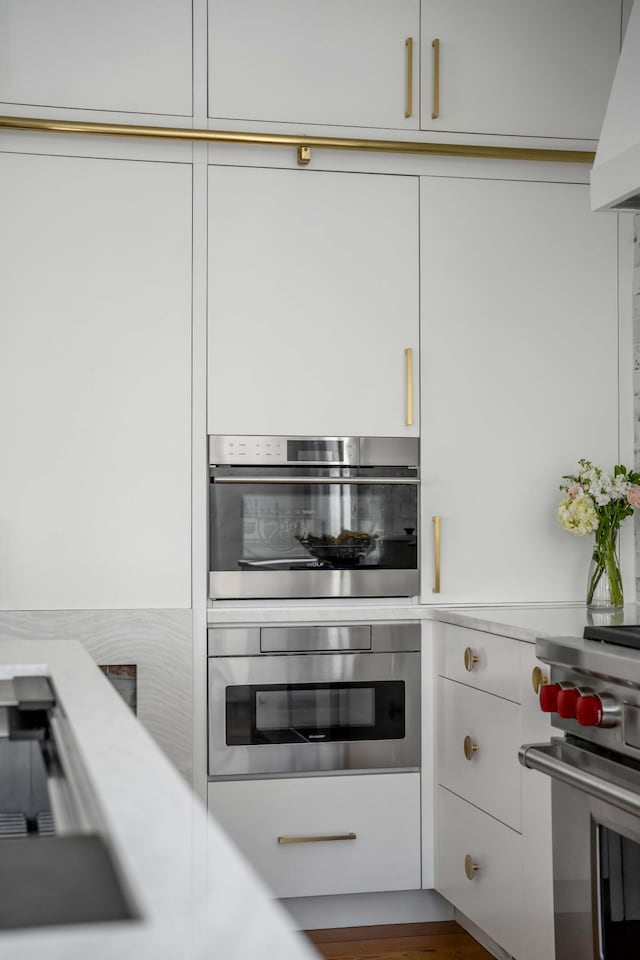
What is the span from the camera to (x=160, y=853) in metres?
0.64

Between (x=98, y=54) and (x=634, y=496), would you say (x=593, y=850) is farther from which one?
(x=98, y=54)

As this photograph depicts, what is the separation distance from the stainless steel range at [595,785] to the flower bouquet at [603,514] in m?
0.82

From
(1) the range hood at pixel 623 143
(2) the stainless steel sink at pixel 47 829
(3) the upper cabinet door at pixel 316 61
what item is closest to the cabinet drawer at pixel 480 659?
(1) the range hood at pixel 623 143

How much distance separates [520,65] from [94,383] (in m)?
1.56

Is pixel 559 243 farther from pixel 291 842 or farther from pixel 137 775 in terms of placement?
pixel 137 775

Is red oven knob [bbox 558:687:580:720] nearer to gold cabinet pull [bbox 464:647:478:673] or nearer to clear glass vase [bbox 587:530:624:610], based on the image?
gold cabinet pull [bbox 464:647:478:673]

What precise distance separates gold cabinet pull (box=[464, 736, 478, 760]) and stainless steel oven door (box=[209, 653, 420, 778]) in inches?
11.5

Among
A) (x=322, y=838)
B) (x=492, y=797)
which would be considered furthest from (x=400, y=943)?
(x=492, y=797)

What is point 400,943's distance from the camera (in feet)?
9.04

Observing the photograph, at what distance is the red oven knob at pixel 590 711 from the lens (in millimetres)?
1793

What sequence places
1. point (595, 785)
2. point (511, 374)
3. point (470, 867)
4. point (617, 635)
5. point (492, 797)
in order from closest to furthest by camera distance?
point (595, 785) → point (617, 635) → point (492, 797) → point (470, 867) → point (511, 374)

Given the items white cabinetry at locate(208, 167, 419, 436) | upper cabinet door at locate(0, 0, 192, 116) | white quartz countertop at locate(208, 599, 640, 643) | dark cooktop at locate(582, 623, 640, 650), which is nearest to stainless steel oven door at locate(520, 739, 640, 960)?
dark cooktop at locate(582, 623, 640, 650)

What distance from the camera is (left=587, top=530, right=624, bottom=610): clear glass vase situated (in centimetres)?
281

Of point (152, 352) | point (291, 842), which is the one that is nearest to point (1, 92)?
point (152, 352)
